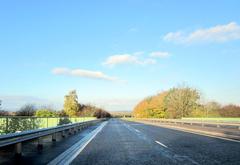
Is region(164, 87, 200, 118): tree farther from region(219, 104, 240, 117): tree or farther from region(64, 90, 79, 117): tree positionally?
region(64, 90, 79, 117): tree

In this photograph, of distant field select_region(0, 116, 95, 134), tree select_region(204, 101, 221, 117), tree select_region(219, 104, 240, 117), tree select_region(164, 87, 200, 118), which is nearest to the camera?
distant field select_region(0, 116, 95, 134)

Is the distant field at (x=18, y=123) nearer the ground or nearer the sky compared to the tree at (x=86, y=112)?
nearer the ground

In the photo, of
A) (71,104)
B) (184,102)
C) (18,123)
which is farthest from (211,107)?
(18,123)

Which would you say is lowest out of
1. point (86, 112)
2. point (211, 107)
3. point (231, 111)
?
point (231, 111)

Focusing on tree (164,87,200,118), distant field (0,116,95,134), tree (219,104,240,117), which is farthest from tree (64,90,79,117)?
distant field (0,116,95,134)

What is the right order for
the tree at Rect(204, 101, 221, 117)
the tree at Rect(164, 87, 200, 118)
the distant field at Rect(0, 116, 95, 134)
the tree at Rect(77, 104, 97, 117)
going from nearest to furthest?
1. the distant field at Rect(0, 116, 95, 134)
2. the tree at Rect(204, 101, 221, 117)
3. the tree at Rect(164, 87, 200, 118)
4. the tree at Rect(77, 104, 97, 117)

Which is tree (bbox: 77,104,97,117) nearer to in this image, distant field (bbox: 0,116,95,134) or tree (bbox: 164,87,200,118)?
tree (bbox: 164,87,200,118)

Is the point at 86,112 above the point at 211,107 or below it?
below

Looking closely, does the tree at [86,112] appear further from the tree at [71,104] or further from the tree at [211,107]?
the tree at [211,107]

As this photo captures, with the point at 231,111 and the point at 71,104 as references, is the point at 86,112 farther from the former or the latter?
the point at 231,111

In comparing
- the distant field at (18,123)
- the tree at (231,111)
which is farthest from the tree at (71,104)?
the distant field at (18,123)

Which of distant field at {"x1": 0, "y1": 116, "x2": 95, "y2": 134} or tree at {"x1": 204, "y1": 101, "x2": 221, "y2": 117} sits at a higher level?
tree at {"x1": 204, "y1": 101, "x2": 221, "y2": 117}

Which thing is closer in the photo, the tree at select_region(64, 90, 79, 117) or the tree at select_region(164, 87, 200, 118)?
the tree at select_region(164, 87, 200, 118)

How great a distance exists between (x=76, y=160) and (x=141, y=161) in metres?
2.18
